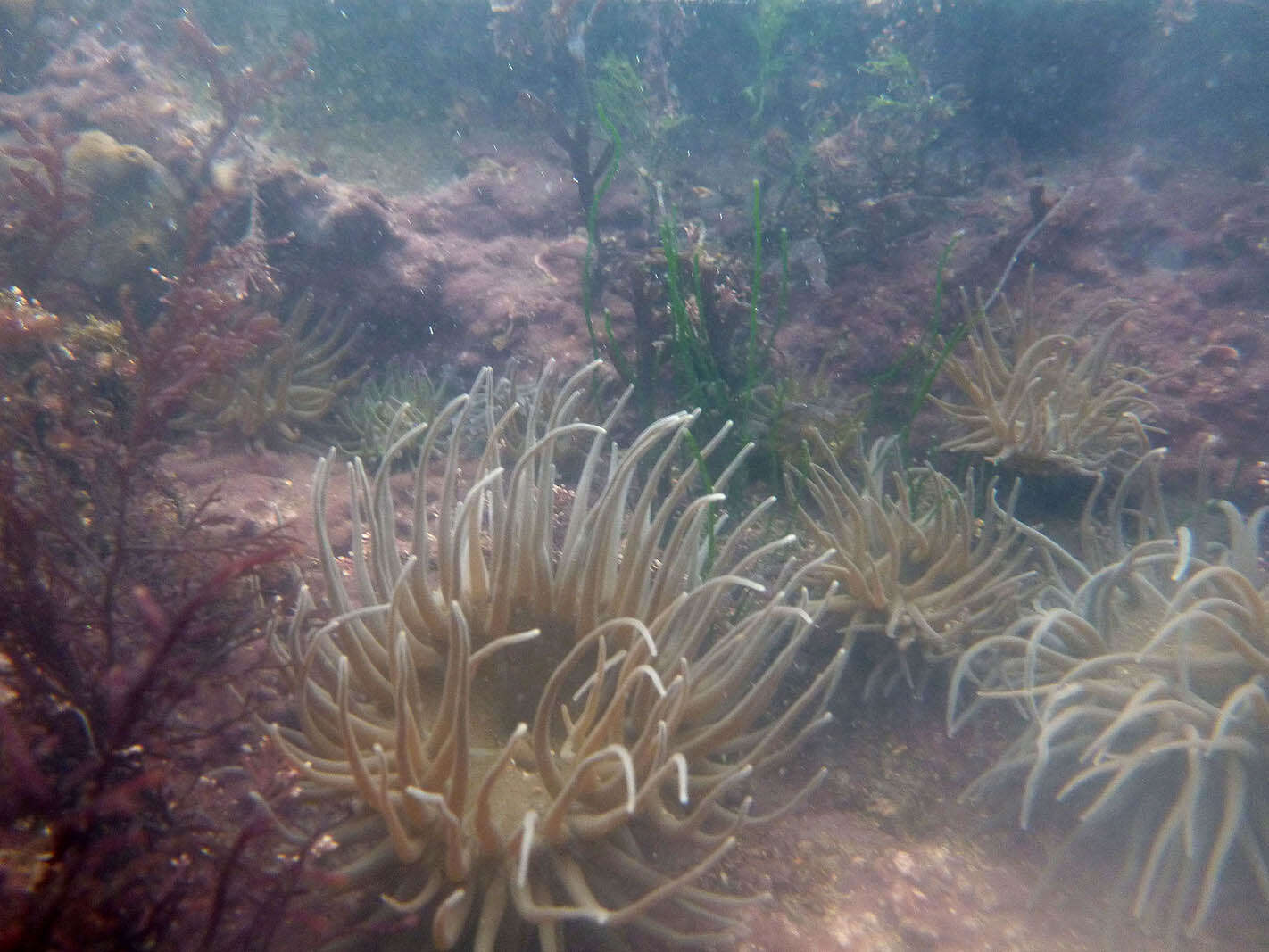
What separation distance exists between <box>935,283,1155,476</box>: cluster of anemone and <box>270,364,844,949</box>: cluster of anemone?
1954 mm

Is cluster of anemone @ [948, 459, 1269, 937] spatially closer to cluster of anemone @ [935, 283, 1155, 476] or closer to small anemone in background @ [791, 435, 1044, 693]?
small anemone in background @ [791, 435, 1044, 693]

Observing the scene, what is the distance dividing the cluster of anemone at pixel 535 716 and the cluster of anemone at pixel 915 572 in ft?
1.79

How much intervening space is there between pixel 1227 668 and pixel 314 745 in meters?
A: 3.26

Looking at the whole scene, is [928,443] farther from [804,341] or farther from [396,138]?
[396,138]

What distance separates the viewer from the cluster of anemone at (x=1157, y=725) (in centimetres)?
244

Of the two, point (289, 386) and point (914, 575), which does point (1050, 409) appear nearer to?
point (914, 575)

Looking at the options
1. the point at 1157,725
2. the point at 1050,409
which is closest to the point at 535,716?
the point at 1157,725

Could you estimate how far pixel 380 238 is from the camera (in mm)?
6023

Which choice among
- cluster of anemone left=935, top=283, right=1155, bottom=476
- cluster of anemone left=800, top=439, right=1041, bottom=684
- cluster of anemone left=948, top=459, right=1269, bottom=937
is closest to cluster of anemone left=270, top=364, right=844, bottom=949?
cluster of anemone left=800, top=439, right=1041, bottom=684

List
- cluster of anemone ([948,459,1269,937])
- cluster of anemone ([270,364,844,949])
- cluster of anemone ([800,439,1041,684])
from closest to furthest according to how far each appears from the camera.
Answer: cluster of anemone ([270,364,844,949]), cluster of anemone ([948,459,1269,937]), cluster of anemone ([800,439,1041,684])

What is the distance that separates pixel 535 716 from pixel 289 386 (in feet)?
11.5

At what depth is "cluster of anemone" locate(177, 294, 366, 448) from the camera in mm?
4594

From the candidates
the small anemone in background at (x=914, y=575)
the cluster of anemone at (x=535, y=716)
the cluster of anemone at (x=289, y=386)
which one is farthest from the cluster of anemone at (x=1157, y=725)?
the cluster of anemone at (x=289, y=386)

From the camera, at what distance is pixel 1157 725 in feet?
8.59
